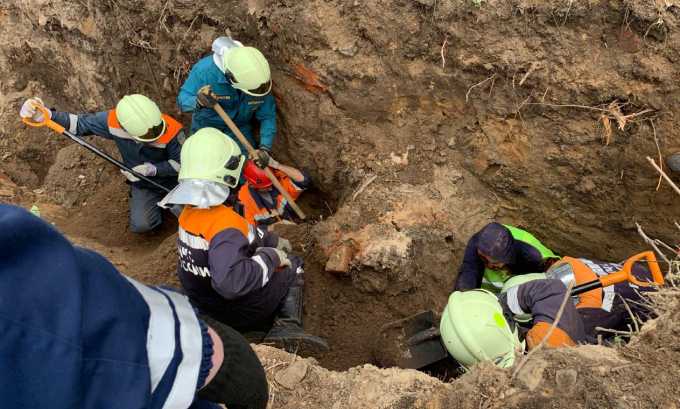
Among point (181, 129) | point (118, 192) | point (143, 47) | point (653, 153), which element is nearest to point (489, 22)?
point (653, 153)

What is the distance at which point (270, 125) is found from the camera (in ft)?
15.2

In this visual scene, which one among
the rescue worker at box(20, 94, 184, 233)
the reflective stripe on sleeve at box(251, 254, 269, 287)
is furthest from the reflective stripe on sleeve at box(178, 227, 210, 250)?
the rescue worker at box(20, 94, 184, 233)

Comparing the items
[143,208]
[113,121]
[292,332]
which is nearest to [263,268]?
[292,332]

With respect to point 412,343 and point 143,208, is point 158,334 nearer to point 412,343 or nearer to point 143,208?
point 412,343

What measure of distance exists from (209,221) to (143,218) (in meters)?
2.53

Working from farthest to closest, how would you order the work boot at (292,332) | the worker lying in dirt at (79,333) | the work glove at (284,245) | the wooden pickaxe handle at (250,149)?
the wooden pickaxe handle at (250,149) → the work glove at (284,245) → the work boot at (292,332) → the worker lying in dirt at (79,333)

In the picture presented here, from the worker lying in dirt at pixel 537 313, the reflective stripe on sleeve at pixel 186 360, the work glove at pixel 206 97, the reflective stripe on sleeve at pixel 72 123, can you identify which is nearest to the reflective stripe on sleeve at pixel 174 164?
the work glove at pixel 206 97

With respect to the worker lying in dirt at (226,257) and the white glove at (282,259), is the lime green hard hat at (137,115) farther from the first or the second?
the white glove at (282,259)

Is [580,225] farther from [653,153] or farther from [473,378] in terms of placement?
[473,378]

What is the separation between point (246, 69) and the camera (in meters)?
3.96

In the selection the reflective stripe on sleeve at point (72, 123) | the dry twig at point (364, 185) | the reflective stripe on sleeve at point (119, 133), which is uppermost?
the dry twig at point (364, 185)

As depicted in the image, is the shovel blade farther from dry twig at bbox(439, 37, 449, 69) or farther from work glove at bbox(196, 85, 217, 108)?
work glove at bbox(196, 85, 217, 108)

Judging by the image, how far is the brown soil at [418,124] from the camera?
332 centimetres

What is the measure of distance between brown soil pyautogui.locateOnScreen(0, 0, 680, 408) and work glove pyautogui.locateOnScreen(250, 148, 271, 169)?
399mm
